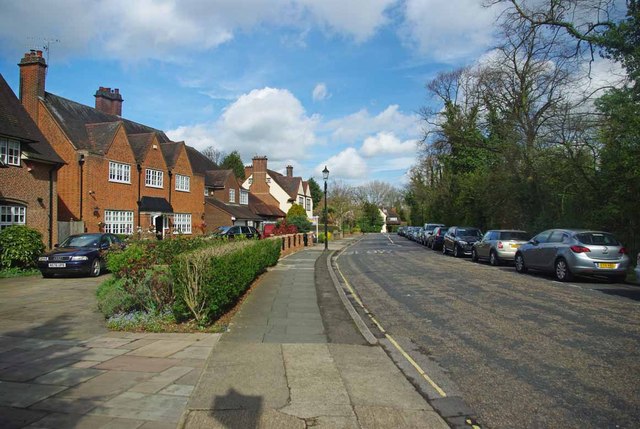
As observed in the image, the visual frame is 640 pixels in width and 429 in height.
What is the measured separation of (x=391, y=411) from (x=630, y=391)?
2.55 meters

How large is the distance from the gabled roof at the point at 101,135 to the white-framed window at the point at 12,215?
280 inches

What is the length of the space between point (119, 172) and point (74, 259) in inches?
556

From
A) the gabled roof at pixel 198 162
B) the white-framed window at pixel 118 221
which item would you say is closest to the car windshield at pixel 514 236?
the white-framed window at pixel 118 221

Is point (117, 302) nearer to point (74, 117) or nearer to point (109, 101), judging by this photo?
point (74, 117)

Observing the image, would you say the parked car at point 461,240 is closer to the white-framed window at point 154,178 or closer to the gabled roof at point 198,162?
the white-framed window at point 154,178

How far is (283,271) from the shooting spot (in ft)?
57.4

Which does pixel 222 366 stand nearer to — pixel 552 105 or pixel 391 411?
pixel 391 411

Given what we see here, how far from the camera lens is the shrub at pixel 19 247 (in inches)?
648

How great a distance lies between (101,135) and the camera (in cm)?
2775

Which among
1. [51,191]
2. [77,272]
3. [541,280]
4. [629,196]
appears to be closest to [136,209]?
[51,191]

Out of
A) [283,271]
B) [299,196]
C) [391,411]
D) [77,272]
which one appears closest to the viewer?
[391,411]

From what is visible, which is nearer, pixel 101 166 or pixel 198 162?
pixel 101 166

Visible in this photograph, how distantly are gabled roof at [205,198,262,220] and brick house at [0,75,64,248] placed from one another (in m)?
21.1

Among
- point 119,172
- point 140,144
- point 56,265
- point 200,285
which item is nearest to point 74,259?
point 56,265
